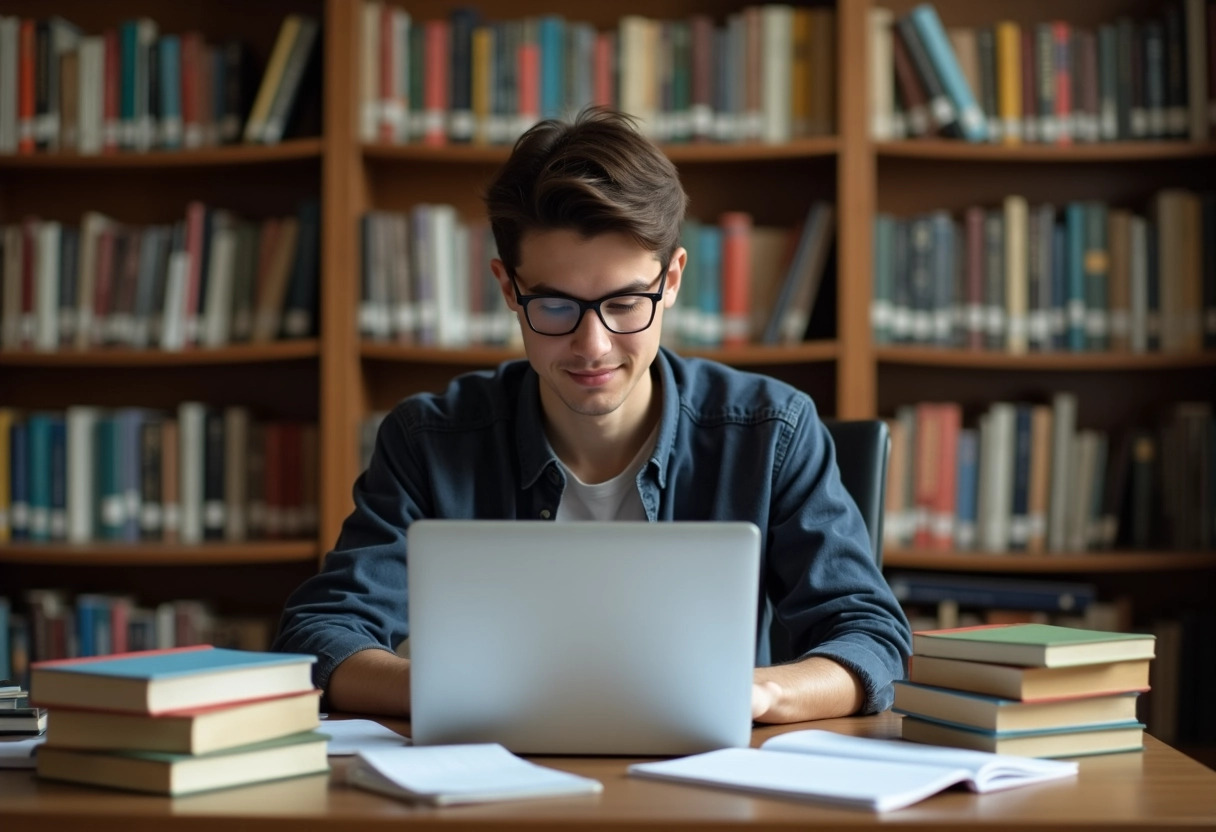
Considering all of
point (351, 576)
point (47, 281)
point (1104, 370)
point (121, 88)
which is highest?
point (121, 88)

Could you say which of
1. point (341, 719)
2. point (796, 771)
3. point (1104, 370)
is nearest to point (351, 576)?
point (341, 719)

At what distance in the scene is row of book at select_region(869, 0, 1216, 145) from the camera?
2.79 meters

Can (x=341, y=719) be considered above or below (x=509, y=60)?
below

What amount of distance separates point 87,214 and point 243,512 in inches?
33.7

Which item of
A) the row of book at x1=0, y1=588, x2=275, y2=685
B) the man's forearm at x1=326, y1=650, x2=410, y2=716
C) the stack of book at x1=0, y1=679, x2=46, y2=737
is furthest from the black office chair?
the row of book at x1=0, y1=588, x2=275, y2=685

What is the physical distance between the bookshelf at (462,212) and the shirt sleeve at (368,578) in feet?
3.78

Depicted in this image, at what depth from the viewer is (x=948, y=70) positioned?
2789 mm

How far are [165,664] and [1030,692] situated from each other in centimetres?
70

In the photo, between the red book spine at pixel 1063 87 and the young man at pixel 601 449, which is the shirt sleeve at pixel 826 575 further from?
the red book spine at pixel 1063 87

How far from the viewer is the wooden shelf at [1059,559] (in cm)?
272

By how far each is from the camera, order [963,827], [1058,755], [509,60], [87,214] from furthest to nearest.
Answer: [87,214], [509,60], [1058,755], [963,827]

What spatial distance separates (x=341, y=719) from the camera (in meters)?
1.23

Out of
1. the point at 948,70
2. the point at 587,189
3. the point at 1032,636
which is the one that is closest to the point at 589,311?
the point at 587,189

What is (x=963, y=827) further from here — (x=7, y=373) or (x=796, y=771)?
(x=7, y=373)
